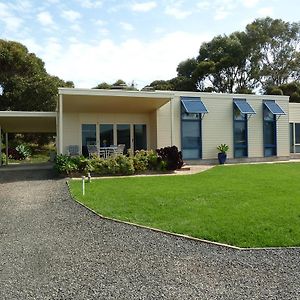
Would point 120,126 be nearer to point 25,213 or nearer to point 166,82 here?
point 25,213

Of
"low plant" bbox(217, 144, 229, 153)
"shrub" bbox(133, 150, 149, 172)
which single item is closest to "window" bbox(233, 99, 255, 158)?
"low plant" bbox(217, 144, 229, 153)

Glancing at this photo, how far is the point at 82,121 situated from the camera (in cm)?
1895

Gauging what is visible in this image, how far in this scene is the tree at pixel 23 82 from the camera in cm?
2936

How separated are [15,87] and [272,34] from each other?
95.6ft

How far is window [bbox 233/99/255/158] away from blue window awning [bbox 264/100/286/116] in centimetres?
126

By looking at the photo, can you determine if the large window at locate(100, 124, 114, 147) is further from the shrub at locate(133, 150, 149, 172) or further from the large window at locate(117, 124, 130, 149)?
the shrub at locate(133, 150, 149, 172)

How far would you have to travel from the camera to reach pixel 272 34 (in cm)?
4225

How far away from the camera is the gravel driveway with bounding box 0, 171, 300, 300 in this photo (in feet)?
13.0

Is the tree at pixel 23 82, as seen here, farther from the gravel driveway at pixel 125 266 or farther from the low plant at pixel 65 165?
the gravel driveway at pixel 125 266

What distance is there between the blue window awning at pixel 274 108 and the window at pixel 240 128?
4.12ft

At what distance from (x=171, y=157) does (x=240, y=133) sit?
632 cm

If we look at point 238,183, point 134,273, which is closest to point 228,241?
point 134,273

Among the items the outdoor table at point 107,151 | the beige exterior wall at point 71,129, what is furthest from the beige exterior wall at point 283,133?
the beige exterior wall at point 71,129

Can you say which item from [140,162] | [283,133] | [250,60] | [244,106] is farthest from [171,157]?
[250,60]
